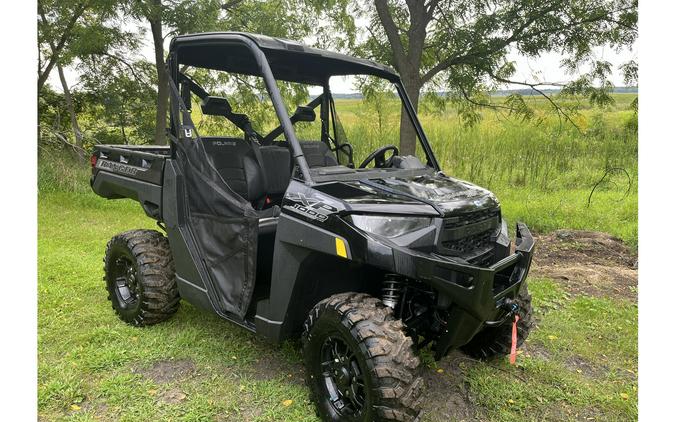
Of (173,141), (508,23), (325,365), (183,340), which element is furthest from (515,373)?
(508,23)

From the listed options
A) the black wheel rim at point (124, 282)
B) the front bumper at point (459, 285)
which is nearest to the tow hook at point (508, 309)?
the front bumper at point (459, 285)

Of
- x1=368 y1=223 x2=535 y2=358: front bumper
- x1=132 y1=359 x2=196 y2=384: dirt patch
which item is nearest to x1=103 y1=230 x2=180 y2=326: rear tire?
x1=132 y1=359 x2=196 y2=384: dirt patch

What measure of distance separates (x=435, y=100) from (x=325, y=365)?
5987 millimetres

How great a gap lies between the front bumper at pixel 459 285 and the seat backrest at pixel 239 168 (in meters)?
1.53

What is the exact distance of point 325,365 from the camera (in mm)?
2910

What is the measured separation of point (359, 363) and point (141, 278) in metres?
2.07

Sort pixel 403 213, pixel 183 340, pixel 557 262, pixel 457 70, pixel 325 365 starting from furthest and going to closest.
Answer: pixel 457 70
pixel 557 262
pixel 183 340
pixel 325 365
pixel 403 213

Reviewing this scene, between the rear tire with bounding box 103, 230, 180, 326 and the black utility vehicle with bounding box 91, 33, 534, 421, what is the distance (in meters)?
0.01

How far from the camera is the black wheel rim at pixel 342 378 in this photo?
108 inches

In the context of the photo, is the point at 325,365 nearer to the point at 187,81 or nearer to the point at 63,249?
the point at 187,81

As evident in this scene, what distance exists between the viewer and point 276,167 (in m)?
4.06

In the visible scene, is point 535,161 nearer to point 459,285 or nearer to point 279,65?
point 279,65

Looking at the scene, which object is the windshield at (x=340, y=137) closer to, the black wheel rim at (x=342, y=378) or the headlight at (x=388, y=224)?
the headlight at (x=388, y=224)

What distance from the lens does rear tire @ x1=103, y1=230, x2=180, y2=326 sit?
3.92m
